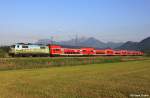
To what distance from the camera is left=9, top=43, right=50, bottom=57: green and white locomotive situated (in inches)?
2467

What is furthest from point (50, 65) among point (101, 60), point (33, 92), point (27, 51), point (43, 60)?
point (33, 92)

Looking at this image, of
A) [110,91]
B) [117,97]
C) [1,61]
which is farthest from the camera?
[1,61]

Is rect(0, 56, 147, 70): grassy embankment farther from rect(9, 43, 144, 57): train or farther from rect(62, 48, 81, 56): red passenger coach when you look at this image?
rect(62, 48, 81, 56): red passenger coach

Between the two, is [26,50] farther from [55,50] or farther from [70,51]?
[70,51]

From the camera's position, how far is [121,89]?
20453 millimetres

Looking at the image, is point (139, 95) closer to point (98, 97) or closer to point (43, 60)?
point (98, 97)

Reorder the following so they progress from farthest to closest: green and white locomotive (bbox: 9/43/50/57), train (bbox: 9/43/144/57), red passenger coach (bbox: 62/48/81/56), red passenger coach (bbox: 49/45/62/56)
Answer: red passenger coach (bbox: 62/48/81/56) → red passenger coach (bbox: 49/45/62/56) → train (bbox: 9/43/144/57) → green and white locomotive (bbox: 9/43/50/57)

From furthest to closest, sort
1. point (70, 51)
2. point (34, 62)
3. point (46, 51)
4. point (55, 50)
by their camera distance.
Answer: point (70, 51) < point (55, 50) < point (46, 51) < point (34, 62)

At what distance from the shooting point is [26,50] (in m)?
64.1

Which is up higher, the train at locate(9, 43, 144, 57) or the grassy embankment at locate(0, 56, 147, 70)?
the train at locate(9, 43, 144, 57)

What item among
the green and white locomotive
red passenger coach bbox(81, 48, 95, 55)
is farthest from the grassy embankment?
red passenger coach bbox(81, 48, 95, 55)

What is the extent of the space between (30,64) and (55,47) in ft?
74.8

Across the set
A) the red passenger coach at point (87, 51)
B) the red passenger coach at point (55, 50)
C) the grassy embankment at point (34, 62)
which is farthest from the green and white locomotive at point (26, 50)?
the red passenger coach at point (87, 51)

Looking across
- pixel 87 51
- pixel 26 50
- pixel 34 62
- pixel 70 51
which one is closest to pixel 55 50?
pixel 70 51
